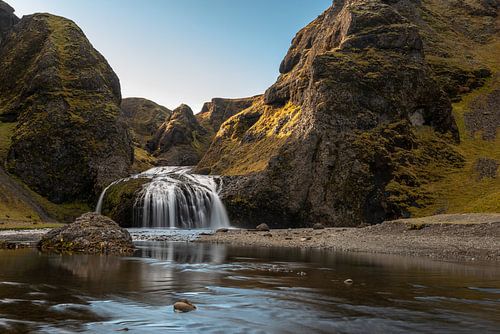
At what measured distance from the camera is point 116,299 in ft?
42.8

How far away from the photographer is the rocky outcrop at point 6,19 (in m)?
146

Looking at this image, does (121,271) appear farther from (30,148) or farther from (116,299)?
(30,148)

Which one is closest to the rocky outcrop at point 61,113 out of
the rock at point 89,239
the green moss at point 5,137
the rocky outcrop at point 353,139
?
the green moss at point 5,137

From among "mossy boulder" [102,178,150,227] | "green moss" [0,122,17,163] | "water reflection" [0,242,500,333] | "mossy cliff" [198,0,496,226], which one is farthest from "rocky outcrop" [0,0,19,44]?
"water reflection" [0,242,500,333]

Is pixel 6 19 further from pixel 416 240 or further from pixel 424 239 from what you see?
pixel 424 239

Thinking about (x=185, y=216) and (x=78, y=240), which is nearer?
(x=78, y=240)

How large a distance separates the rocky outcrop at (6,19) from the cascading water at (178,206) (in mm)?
102726

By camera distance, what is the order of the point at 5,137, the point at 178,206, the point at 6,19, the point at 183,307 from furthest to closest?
the point at 6,19, the point at 5,137, the point at 178,206, the point at 183,307

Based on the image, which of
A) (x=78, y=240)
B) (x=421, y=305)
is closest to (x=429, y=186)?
(x=78, y=240)

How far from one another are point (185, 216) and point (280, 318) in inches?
2637

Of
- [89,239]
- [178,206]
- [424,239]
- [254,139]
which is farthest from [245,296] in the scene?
[254,139]

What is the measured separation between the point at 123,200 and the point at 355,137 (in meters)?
45.2

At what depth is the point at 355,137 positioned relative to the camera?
82.1 m

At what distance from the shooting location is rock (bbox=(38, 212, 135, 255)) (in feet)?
97.7
